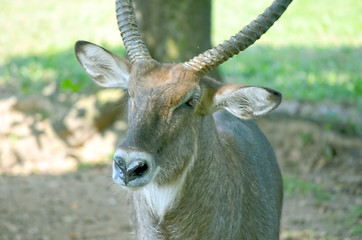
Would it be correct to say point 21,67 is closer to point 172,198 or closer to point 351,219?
point 351,219

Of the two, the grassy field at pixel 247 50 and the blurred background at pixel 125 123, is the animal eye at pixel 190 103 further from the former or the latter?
the grassy field at pixel 247 50

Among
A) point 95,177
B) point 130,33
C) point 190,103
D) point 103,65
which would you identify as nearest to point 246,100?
point 190,103

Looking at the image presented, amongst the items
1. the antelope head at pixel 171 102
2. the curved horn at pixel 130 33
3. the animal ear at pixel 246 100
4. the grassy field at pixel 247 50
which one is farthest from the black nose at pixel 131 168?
the grassy field at pixel 247 50

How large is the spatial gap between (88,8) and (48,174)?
32.9 feet

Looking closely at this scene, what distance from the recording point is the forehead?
452cm

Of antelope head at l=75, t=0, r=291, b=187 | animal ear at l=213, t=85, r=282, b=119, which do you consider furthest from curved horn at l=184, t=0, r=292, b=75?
animal ear at l=213, t=85, r=282, b=119

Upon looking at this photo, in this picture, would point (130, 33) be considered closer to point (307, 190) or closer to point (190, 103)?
point (190, 103)

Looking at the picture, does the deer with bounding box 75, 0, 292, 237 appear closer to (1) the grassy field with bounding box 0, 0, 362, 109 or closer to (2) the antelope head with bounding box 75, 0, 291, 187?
(2) the antelope head with bounding box 75, 0, 291, 187

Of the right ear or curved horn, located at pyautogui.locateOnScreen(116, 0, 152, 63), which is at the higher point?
curved horn, located at pyautogui.locateOnScreen(116, 0, 152, 63)

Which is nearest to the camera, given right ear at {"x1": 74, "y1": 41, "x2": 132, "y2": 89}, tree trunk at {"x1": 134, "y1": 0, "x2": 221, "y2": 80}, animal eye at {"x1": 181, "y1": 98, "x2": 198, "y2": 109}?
animal eye at {"x1": 181, "y1": 98, "x2": 198, "y2": 109}

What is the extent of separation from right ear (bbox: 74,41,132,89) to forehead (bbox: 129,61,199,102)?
0.30m

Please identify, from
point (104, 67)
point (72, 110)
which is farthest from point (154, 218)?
point (72, 110)

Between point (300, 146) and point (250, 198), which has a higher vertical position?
point (250, 198)

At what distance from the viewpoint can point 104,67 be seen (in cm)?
529
